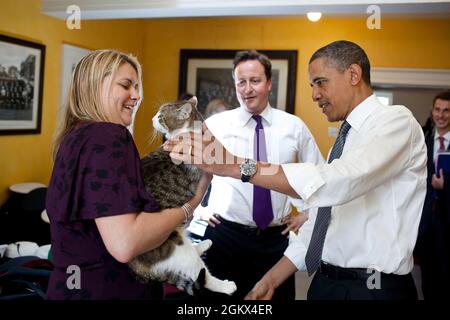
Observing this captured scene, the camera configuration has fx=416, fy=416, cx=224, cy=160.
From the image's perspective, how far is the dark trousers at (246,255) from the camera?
6.20 feet

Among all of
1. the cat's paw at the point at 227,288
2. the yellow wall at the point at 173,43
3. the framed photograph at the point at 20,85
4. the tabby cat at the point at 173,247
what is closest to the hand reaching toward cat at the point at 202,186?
the tabby cat at the point at 173,247

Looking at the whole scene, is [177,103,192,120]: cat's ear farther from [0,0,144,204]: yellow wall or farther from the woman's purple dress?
[0,0,144,204]: yellow wall

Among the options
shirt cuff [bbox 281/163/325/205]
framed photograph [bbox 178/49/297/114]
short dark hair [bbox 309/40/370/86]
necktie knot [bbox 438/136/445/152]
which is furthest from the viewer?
framed photograph [bbox 178/49/297/114]

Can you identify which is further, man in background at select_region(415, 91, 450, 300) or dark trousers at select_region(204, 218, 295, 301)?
man in background at select_region(415, 91, 450, 300)

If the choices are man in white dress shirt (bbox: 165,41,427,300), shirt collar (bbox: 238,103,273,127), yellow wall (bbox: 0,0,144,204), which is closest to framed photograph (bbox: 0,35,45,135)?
yellow wall (bbox: 0,0,144,204)

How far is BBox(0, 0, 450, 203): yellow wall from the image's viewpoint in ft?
9.64

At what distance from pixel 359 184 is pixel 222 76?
11.4 feet

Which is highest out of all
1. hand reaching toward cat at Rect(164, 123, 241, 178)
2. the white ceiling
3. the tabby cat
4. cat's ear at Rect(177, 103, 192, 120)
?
the white ceiling

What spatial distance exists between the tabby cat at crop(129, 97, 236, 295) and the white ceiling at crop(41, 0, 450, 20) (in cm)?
165

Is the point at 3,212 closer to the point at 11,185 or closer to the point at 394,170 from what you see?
the point at 11,185

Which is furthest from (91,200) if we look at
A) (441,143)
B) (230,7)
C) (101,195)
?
(441,143)

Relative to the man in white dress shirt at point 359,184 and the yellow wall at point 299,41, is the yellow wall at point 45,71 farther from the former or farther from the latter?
the man in white dress shirt at point 359,184

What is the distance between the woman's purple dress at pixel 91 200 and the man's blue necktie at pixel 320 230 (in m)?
0.55
